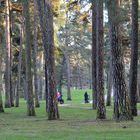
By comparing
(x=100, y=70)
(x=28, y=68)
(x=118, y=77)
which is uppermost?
(x=28, y=68)

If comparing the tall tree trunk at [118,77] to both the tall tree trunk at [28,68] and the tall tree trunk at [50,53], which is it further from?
the tall tree trunk at [28,68]

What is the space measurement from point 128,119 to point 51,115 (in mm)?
3765

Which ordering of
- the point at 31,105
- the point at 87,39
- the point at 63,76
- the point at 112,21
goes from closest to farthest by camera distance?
the point at 112,21 → the point at 31,105 → the point at 87,39 → the point at 63,76

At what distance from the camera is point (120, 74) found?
1803cm

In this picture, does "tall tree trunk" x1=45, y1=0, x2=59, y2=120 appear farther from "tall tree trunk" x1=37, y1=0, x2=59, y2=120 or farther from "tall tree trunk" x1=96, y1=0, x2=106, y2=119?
"tall tree trunk" x1=96, y1=0, x2=106, y2=119

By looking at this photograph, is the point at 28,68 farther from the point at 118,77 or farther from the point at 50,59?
the point at 118,77

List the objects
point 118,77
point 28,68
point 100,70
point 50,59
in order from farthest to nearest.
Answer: point 28,68
point 100,70
point 50,59
point 118,77

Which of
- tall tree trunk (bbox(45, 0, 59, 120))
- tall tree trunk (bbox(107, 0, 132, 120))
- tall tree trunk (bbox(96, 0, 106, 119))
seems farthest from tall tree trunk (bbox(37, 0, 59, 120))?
tall tree trunk (bbox(107, 0, 132, 120))

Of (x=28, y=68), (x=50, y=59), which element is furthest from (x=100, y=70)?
(x=28, y=68)

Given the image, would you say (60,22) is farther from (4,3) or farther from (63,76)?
(63,76)

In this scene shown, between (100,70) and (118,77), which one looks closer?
(118,77)

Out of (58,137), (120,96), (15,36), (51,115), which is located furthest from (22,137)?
(15,36)

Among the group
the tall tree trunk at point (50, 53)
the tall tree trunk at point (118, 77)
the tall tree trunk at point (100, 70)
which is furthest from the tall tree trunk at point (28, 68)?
the tall tree trunk at point (118, 77)

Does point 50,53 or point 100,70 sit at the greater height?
point 50,53
